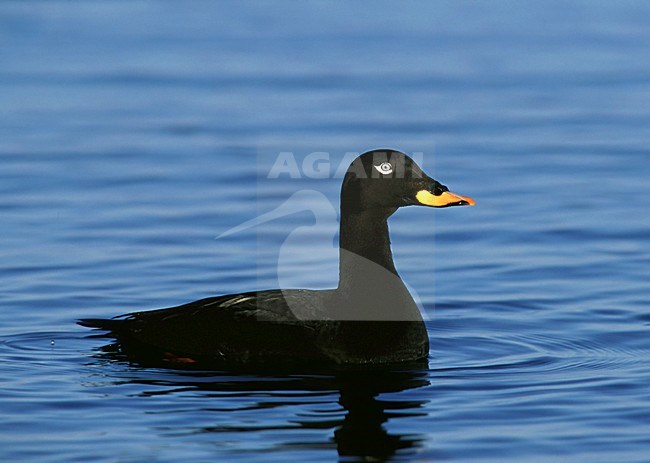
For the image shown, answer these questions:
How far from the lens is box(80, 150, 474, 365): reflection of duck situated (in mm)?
9836

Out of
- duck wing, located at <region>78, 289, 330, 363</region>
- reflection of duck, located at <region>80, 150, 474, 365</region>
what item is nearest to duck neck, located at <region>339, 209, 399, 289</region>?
reflection of duck, located at <region>80, 150, 474, 365</region>

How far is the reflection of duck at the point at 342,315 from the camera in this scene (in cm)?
984

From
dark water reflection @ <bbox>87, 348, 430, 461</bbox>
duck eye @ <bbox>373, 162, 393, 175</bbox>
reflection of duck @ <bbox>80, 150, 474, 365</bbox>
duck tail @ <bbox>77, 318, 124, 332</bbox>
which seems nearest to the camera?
dark water reflection @ <bbox>87, 348, 430, 461</bbox>

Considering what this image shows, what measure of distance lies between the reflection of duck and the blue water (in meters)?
0.22

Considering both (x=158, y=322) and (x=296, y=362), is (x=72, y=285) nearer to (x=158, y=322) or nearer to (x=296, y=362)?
(x=158, y=322)

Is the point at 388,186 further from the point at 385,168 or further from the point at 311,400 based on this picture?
the point at 311,400

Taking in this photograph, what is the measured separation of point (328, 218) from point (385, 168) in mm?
4012

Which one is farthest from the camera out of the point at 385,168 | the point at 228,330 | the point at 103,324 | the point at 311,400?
the point at 103,324

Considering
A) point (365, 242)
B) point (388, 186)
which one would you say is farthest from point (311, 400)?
point (388, 186)

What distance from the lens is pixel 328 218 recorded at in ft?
46.2

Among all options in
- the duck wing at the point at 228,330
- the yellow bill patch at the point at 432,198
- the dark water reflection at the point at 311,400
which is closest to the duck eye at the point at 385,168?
the yellow bill patch at the point at 432,198

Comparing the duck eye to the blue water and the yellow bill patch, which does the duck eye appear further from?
the blue water

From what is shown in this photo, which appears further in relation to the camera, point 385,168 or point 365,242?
point 365,242

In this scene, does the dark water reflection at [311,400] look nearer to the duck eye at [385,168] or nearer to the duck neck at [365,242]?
the duck neck at [365,242]
